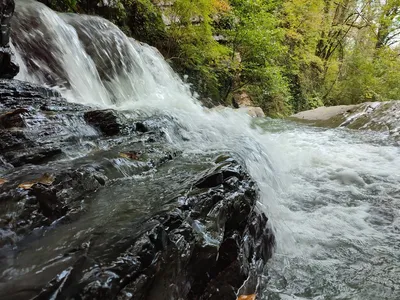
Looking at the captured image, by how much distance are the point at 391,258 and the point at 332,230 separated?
1.74 feet

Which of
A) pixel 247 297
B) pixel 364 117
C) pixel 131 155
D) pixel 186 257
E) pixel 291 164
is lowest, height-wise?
pixel 291 164

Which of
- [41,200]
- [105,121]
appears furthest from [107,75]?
[41,200]

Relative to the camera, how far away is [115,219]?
Answer: 147 centimetres

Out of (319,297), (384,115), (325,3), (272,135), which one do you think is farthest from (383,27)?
(319,297)

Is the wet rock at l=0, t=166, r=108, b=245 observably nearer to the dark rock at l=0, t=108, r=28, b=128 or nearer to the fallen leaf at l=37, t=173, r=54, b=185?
the fallen leaf at l=37, t=173, r=54, b=185

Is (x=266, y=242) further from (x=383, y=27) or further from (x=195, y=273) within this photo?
(x=383, y=27)

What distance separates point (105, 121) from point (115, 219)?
1.78 metres

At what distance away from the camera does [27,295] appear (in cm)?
94

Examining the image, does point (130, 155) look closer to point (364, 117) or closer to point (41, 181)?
point (41, 181)

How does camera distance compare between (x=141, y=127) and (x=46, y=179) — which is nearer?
(x=46, y=179)

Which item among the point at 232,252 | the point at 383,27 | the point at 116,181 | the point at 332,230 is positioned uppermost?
the point at 383,27

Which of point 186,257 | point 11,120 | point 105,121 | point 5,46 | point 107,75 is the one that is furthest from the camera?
point 107,75

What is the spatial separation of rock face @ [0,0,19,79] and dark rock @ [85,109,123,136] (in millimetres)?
1512

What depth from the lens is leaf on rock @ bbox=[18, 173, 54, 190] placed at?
1.59 m
